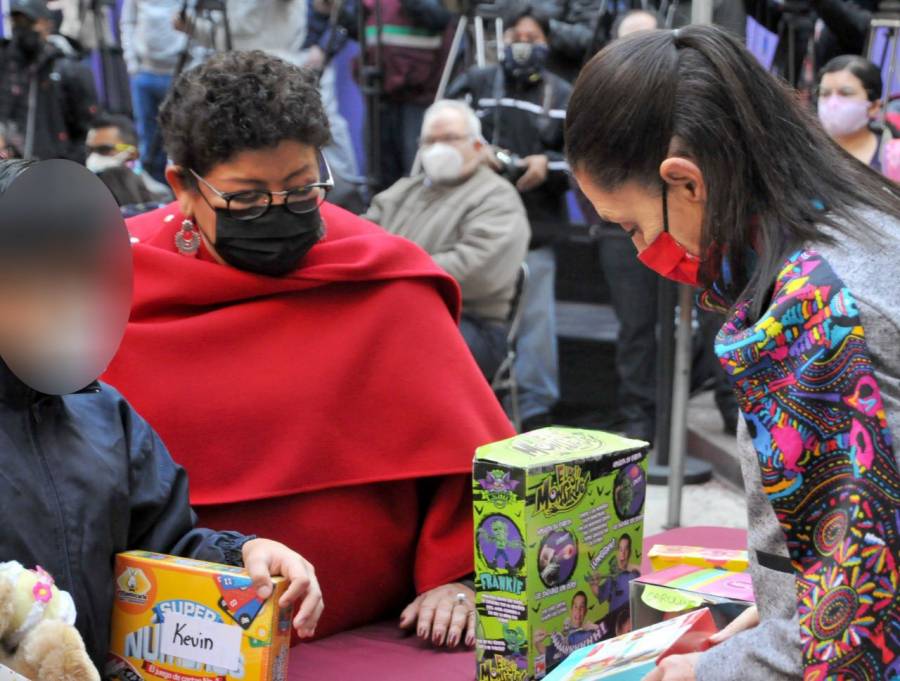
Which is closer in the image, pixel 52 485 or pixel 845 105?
pixel 52 485

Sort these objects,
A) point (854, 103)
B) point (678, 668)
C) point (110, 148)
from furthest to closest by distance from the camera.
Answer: point (110, 148) → point (854, 103) → point (678, 668)

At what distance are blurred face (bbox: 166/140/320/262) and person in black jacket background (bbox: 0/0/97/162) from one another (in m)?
5.06

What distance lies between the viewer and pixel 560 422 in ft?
19.3

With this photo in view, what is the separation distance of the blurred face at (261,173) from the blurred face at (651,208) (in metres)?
0.76

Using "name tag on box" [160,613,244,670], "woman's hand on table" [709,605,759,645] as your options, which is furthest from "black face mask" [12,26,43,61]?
"woman's hand on table" [709,605,759,645]

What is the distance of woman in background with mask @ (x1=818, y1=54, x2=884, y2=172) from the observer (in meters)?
4.54

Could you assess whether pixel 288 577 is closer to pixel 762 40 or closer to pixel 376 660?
pixel 376 660

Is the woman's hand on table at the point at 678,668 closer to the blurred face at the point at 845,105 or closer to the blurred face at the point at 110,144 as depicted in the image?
the blurred face at the point at 845,105

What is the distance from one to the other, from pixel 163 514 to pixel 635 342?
12.7 feet

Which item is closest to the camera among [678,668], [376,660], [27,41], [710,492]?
[678,668]

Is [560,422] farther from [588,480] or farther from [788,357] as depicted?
[788,357]

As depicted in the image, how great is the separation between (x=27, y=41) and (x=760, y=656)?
648 centimetres

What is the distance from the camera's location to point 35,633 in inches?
52.2

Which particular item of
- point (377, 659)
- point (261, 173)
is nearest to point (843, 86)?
point (261, 173)
